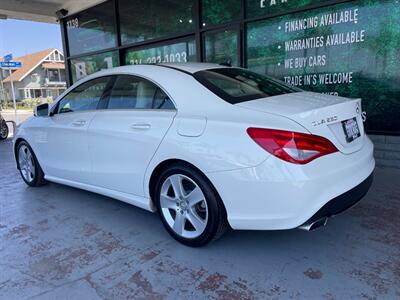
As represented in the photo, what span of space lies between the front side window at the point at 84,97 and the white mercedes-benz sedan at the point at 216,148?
0.02m

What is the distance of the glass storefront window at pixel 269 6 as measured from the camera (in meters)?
5.23

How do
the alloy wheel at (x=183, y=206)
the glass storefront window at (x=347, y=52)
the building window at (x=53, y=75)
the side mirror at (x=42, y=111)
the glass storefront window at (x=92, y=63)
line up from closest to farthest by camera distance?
the alloy wheel at (x=183, y=206) < the side mirror at (x=42, y=111) < the glass storefront window at (x=347, y=52) < the glass storefront window at (x=92, y=63) < the building window at (x=53, y=75)

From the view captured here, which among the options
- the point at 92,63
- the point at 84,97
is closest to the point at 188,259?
the point at 84,97

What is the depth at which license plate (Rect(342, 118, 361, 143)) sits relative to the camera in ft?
8.15

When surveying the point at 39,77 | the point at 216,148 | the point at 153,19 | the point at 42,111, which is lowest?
the point at 216,148

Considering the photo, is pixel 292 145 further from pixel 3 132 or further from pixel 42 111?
pixel 3 132

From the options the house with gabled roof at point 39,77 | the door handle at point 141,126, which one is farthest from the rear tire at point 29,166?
the house with gabled roof at point 39,77

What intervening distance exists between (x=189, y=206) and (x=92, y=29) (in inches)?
304

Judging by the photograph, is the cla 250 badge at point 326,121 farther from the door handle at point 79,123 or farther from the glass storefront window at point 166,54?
the glass storefront window at point 166,54

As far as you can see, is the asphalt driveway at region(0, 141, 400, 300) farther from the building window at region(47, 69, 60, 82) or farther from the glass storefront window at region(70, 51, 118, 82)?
the building window at region(47, 69, 60, 82)

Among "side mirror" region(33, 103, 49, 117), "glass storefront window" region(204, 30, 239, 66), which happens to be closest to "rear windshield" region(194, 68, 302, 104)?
"side mirror" region(33, 103, 49, 117)

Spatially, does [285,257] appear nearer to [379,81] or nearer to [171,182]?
[171,182]

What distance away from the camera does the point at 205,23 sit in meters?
6.51

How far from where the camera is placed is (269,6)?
5602 mm
